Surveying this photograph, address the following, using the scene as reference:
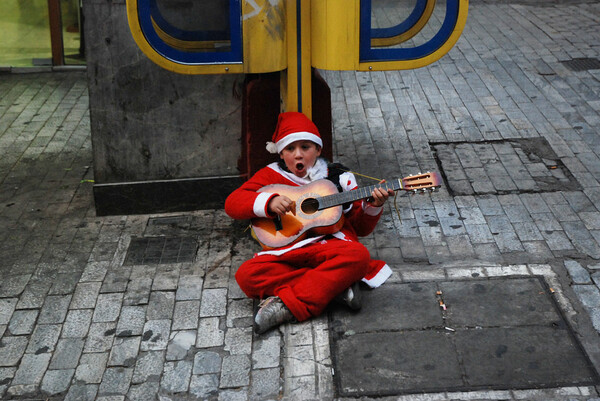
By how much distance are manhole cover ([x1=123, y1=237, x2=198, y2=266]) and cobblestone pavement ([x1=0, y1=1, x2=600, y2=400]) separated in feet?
0.20

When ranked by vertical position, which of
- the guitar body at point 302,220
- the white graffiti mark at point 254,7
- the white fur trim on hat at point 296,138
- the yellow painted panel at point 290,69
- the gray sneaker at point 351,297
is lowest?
the gray sneaker at point 351,297

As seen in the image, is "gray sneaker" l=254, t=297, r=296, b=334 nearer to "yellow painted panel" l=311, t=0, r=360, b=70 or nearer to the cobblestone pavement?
the cobblestone pavement

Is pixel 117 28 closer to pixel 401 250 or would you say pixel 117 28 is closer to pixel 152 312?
pixel 152 312

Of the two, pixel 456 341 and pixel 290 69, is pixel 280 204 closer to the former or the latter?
pixel 290 69

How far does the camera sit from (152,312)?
4852 millimetres

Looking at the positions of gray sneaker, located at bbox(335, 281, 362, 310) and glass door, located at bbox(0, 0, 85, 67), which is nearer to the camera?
gray sneaker, located at bbox(335, 281, 362, 310)

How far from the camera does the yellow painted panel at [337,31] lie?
4609mm

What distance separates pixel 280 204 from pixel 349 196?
0.42 m

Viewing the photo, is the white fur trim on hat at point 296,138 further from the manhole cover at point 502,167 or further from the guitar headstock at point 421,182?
the manhole cover at point 502,167

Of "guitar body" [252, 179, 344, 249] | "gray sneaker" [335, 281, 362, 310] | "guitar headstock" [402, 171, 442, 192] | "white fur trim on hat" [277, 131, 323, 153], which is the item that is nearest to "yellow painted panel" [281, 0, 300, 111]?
"white fur trim on hat" [277, 131, 323, 153]

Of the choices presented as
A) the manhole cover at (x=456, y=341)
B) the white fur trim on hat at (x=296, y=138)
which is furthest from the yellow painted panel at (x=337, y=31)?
the manhole cover at (x=456, y=341)

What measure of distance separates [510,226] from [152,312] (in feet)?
8.60

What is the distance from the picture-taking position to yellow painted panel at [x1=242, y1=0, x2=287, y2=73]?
474 centimetres

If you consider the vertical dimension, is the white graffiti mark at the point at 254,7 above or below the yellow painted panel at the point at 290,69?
above
